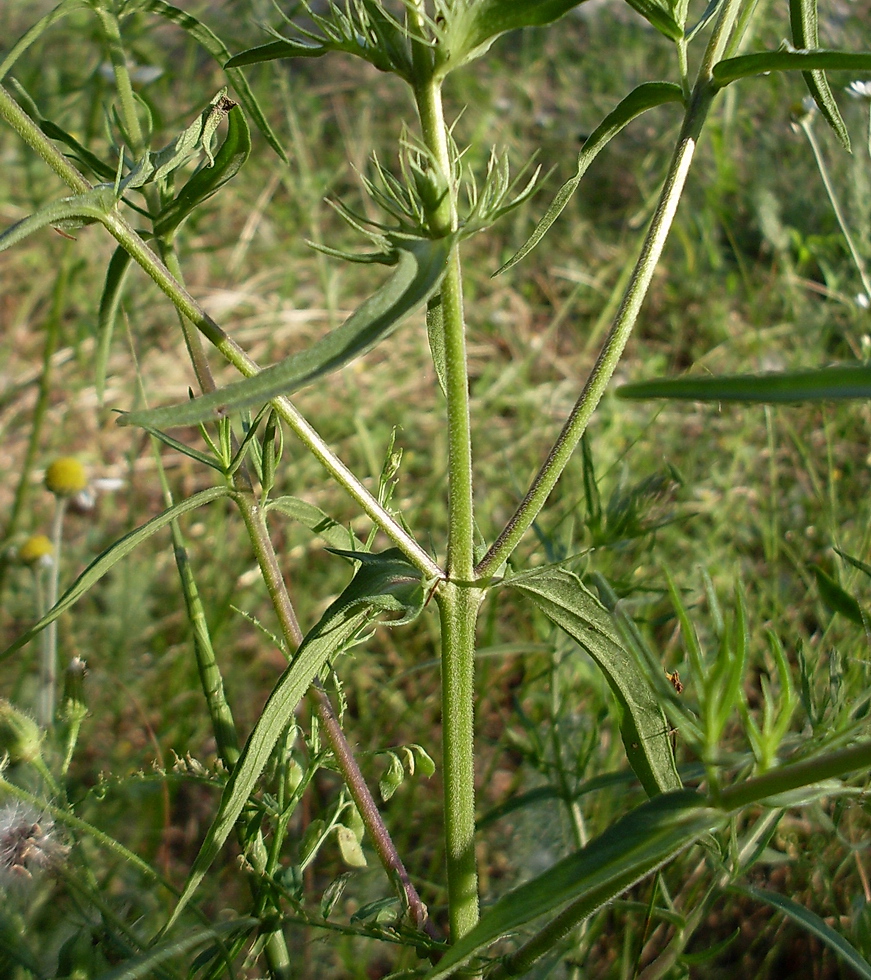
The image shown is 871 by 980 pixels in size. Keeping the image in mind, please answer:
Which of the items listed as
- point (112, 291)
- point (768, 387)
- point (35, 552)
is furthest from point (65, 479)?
point (768, 387)

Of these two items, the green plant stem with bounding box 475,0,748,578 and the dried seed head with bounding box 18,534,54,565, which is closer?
the green plant stem with bounding box 475,0,748,578

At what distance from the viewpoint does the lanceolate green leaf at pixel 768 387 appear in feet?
1.80

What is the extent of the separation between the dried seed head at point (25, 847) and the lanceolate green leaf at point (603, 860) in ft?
1.53

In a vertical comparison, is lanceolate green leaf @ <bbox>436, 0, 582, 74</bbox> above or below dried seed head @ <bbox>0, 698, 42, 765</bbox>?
above

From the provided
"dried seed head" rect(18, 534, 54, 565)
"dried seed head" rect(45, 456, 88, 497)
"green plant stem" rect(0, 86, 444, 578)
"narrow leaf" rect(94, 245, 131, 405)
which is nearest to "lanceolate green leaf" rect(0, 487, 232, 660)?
"green plant stem" rect(0, 86, 444, 578)

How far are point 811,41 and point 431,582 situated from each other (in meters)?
0.63

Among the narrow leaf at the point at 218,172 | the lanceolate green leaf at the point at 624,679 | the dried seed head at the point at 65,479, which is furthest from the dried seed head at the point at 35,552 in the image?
the lanceolate green leaf at the point at 624,679

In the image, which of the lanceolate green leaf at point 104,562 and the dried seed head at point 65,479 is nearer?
the lanceolate green leaf at point 104,562

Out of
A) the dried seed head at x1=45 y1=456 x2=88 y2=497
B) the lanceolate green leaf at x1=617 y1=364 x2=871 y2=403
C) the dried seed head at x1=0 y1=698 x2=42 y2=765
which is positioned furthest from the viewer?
the dried seed head at x1=45 y1=456 x2=88 y2=497

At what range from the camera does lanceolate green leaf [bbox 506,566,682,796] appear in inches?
33.3

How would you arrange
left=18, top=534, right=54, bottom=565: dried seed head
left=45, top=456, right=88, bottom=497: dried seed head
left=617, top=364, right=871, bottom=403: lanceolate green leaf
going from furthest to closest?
left=45, top=456, right=88, bottom=497: dried seed head, left=18, top=534, right=54, bottom=565: dried seed head, left=617, top=364, right=871, bottom=403: lanceolate green leaf

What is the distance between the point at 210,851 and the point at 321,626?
21cm

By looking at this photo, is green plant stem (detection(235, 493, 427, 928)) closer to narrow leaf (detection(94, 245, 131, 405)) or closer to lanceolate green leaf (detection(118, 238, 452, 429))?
narrow leaf (detection(94, 245, 131, 405))

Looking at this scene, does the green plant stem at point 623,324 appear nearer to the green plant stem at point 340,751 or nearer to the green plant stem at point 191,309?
the green plant stem at point 191,309
